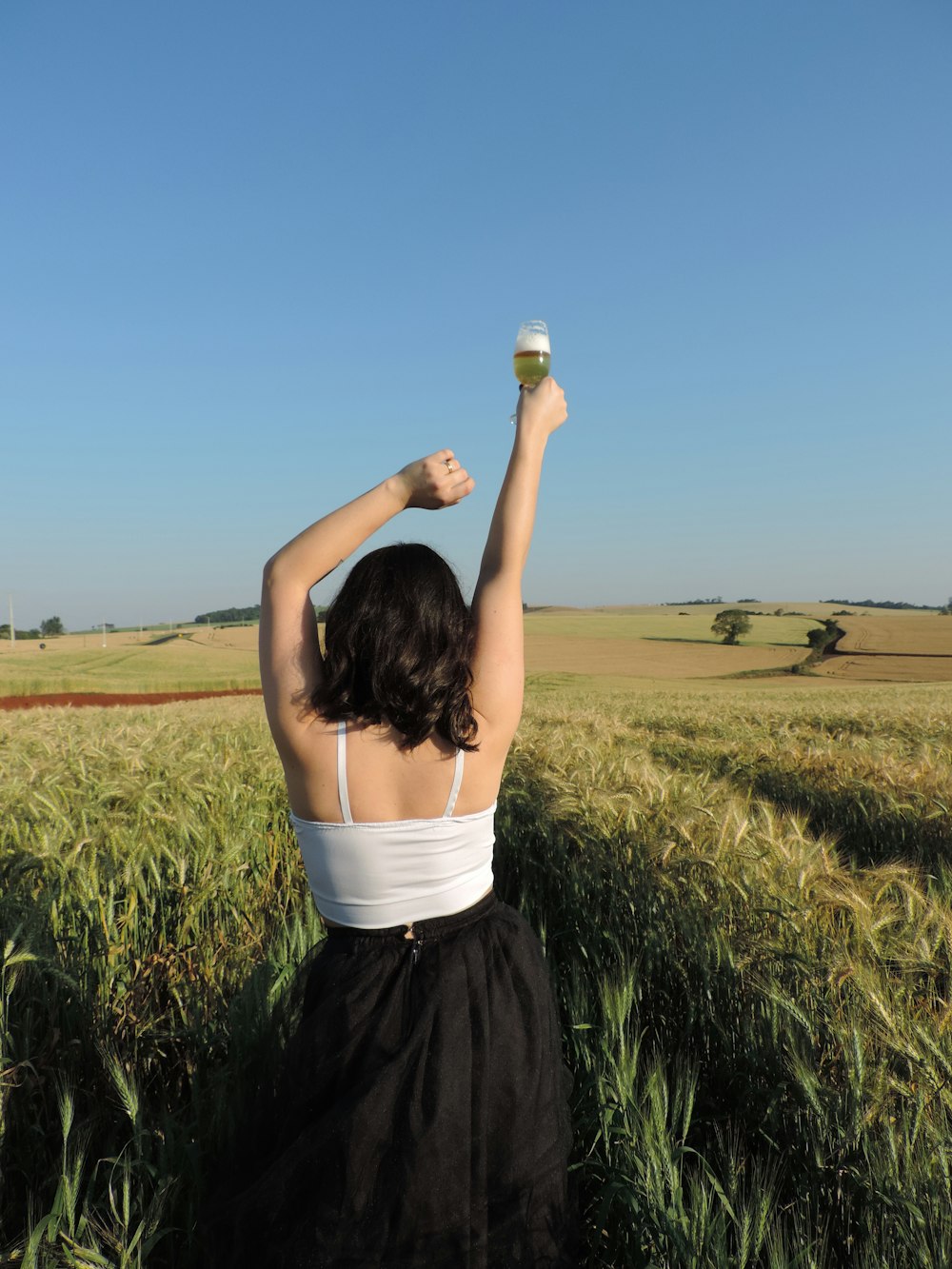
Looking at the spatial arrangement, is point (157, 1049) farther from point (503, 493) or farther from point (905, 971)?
point (905, 971)

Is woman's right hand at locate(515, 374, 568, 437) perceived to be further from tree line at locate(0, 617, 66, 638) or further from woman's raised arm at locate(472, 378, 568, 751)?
tree line at locate(0, 617, 66, 638)

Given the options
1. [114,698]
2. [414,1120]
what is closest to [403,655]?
[414,1120]

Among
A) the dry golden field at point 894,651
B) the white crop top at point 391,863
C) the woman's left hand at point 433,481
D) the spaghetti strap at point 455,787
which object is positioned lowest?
the dry golden field at point 894,651

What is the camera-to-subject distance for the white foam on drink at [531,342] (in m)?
2.18

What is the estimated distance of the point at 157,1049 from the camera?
7.65 feet

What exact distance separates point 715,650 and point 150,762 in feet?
178

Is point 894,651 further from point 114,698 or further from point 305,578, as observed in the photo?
point 305,578

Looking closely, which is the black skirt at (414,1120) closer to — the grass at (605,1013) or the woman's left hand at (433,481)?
the grass at (605,1013)

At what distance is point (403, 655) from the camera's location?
60.6 inches

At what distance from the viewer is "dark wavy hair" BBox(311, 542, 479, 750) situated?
153cm

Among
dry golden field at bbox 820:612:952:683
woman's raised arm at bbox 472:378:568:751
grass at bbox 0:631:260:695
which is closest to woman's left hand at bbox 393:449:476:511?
woman's raised arm at bbox 472:378:568:751

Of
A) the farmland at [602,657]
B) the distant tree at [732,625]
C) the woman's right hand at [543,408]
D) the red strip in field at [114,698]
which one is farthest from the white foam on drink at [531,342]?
the distant tree at [732,625]

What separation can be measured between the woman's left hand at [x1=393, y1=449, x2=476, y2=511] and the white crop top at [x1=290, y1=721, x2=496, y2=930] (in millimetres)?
504

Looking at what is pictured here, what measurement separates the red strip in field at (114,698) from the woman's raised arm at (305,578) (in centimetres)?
2662
